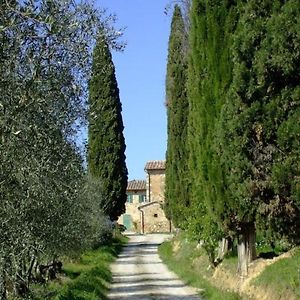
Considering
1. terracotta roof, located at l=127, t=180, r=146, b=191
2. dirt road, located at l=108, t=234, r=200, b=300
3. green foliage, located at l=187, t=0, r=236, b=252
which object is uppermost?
terracotta roof, located at l=127, t=180, r=146, b=191

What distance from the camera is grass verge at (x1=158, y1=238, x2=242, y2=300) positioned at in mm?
17312

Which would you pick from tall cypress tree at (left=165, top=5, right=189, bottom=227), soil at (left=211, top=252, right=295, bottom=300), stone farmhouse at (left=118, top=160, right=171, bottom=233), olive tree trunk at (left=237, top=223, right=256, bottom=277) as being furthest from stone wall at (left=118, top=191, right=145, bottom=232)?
olive tree trunk at (left=237, top=223, right=256, bottom=277)

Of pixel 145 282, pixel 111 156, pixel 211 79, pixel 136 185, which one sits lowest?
pixel 145 282

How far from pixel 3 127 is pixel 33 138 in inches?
40.0

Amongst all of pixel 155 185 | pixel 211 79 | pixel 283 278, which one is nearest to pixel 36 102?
pixel 283 278

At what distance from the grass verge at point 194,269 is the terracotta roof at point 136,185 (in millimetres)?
44147

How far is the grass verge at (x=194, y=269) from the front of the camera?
56.8 ft

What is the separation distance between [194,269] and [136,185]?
57.5 meters

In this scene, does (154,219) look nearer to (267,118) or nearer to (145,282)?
(145,282)

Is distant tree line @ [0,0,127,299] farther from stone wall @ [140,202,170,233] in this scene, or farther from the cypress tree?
stone wall @ [140,202,170,233]

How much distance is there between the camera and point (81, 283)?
63.2 feet

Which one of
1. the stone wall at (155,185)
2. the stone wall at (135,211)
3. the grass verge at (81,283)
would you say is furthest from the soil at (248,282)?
the stone wall at (155,185)

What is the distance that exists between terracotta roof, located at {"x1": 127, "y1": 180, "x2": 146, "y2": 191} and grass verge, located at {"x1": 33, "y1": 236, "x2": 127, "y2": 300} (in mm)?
48295

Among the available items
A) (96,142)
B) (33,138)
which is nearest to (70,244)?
(33,138)
